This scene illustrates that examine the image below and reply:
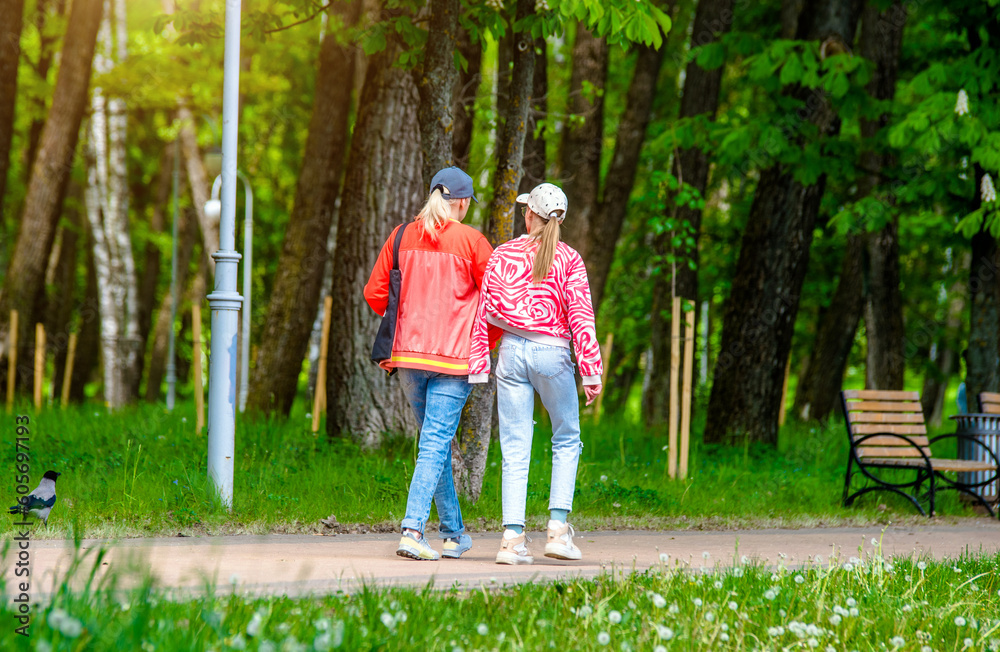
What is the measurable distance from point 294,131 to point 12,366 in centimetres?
1284

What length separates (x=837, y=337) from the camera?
53.2 ft

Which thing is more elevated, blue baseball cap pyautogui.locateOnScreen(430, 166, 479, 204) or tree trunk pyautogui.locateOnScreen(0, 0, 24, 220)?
tree trunk pyautogui.locateOnScreen(0, 0, 24, 220)

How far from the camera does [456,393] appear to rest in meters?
5.07

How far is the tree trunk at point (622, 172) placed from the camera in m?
13.8

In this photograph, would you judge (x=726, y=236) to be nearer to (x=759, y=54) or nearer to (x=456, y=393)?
(x=759, y=54)

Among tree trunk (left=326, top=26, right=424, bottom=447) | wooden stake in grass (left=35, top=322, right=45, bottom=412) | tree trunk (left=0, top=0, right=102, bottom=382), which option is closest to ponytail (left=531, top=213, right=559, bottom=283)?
tree trunk (left=326, top=26, right=424, bottom=447)

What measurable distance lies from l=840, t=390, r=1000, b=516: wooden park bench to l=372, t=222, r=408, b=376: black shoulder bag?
463 centimetres

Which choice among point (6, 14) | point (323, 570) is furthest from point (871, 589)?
point (6, 14)

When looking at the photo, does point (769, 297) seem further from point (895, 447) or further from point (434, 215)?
point (434, 215)

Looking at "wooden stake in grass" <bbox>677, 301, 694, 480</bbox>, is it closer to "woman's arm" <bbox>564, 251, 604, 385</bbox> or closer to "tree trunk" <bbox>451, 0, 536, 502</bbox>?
"tree trunk" <bbox>451, 0, 536, 502</bbox>

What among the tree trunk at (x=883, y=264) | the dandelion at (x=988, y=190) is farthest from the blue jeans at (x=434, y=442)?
the tree trunk at (x=883, y=264)

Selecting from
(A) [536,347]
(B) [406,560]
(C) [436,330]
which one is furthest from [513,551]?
(C) [436,330]

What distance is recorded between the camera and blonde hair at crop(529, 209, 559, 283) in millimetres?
4980

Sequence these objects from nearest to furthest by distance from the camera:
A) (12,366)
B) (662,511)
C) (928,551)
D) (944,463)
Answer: (928,551) < (662,511) < (944,463) < (12,366)
